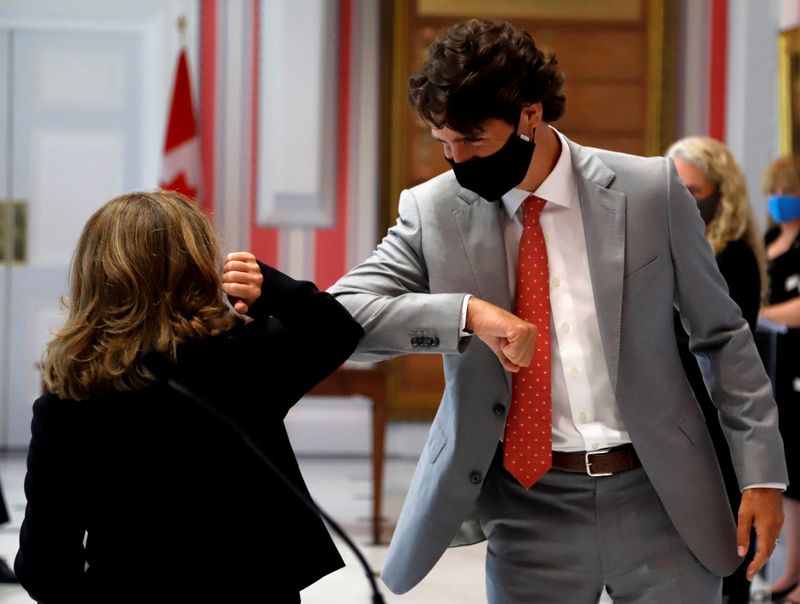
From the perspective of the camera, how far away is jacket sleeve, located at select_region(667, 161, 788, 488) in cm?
193

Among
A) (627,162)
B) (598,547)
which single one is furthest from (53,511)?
(627,162)

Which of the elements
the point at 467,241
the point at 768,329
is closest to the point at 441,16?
the point at 768,329

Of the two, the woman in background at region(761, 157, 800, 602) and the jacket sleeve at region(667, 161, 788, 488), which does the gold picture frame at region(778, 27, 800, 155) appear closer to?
the woman in background at region(761, 157, 800, 602)

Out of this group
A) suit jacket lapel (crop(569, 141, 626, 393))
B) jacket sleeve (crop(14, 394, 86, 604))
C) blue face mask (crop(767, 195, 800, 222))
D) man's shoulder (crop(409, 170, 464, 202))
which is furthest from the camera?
blue face mask (crop(767, 195, 800, 222))

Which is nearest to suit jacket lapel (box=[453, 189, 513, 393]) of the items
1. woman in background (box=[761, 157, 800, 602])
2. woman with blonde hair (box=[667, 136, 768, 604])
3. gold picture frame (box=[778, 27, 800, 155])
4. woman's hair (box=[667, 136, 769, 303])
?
woman with blonde hair (box=[667, 136, 768, 604])

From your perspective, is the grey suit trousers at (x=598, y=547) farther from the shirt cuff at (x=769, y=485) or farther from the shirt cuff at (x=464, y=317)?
the shirt cuff at (x=464, y=317)

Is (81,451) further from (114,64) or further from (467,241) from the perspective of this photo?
(114,64)

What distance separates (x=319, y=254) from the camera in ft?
25.1

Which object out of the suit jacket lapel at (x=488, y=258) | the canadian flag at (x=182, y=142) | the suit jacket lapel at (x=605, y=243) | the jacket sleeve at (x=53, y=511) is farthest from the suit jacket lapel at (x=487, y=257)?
the canadian flag at (x=182, y=142)

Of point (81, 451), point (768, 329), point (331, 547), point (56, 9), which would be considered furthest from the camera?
point (56, 9)

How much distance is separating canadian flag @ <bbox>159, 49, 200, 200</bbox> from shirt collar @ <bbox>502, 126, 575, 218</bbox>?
5.47m

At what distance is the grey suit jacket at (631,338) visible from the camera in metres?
1.90

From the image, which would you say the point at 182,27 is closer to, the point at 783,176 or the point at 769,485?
the point at 783,176

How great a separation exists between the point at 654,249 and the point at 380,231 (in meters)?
5.79
